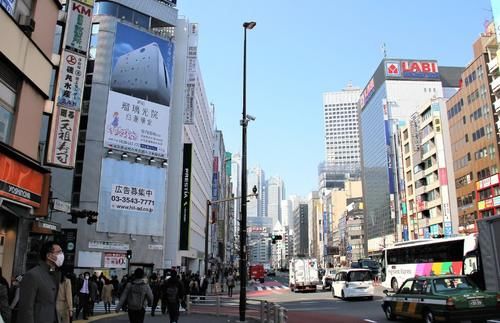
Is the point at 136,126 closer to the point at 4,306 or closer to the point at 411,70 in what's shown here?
the point at 4,306

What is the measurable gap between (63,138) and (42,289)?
565 inches

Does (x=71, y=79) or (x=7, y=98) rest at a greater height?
(x=71, y=79)

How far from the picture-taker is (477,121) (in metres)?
60.9

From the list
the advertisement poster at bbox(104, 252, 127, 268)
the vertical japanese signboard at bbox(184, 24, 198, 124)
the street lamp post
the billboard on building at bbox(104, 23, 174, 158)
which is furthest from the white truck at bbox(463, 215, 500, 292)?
the vertical japanese signboard at bbox(184, 24, 198, 124)

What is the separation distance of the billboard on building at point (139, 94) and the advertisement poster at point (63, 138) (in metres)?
22.7

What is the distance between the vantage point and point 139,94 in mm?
42812

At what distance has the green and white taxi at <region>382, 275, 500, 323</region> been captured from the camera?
39.1 ft

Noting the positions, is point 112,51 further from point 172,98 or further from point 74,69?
point 74,69

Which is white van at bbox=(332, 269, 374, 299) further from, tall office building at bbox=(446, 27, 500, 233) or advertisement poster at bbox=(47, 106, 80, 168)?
tall office building at bbox=(446, 27, 500, 233)

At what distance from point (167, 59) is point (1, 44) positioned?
3386cm

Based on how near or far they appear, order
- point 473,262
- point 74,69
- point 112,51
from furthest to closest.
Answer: point 112,51 < point 473,262 < point 74,69

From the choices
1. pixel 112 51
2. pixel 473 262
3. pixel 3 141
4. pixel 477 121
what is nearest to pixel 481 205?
pixel 477 121

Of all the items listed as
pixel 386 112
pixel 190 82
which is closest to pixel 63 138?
pixel 190 82

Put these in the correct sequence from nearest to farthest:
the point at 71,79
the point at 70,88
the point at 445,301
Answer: the point at 445,301
the point at 70,88
the point at 71,79
